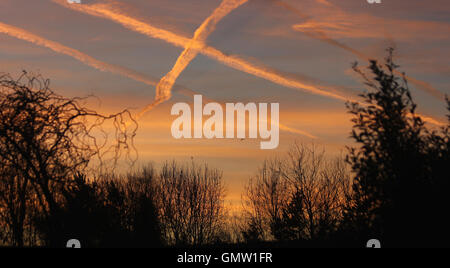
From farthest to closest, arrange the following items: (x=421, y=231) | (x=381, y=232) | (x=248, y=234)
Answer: (x=248, y=234) < (x=381, y=232) < (x=421, y=231)

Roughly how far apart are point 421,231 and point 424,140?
2336mm

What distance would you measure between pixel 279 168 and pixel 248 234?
27.7ft

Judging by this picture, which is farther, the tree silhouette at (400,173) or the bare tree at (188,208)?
the bare tree at (188,208)

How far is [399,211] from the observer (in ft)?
42.7

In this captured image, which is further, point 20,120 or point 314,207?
point 314,207

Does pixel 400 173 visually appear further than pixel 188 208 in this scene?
No

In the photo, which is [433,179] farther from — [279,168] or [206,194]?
[206,194]

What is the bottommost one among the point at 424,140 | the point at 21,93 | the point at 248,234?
the point at 248,234

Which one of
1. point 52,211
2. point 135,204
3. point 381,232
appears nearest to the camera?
point 52,211

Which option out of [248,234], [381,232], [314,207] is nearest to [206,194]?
[248,234]

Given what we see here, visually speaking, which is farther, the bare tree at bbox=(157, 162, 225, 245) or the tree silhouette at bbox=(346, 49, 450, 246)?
the bare tree at bbox=(157, 162, 225, 245)

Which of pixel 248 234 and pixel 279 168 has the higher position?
pixel 279 168
